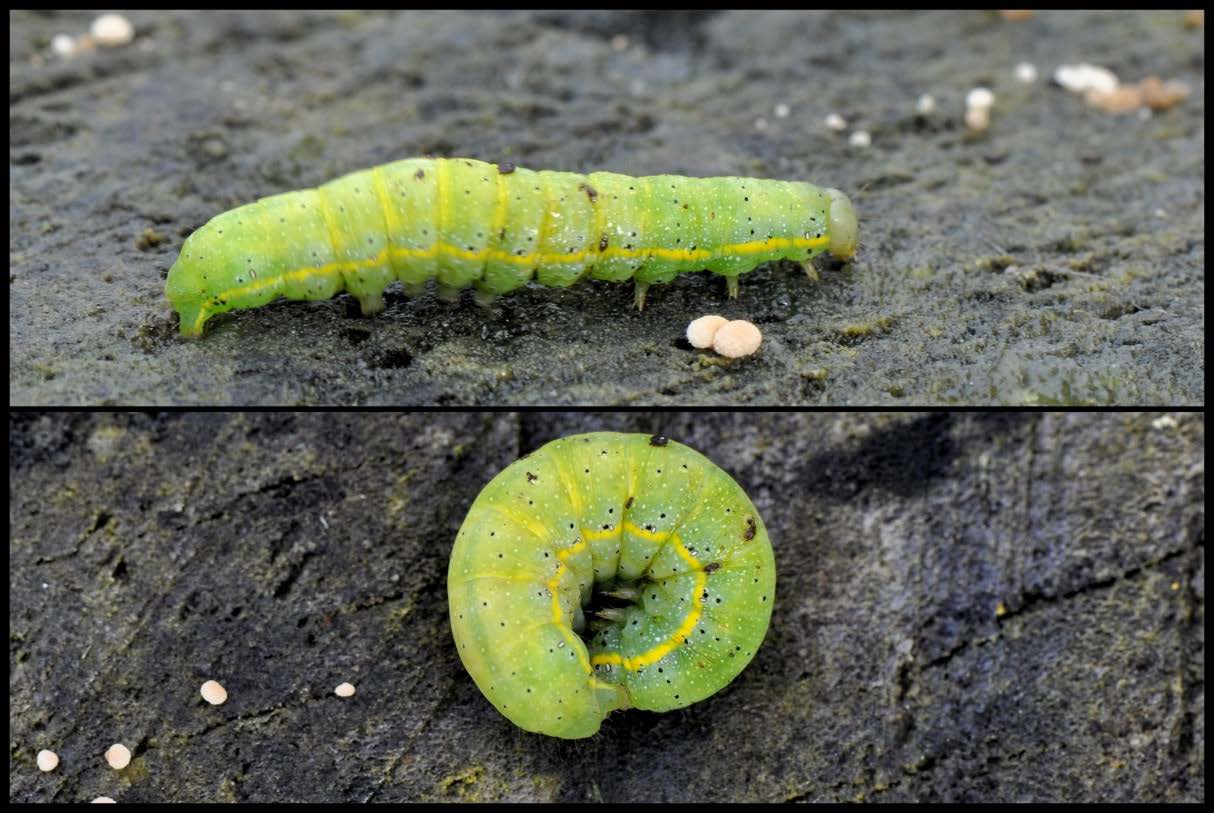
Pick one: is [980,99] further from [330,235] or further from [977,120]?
[330,235]

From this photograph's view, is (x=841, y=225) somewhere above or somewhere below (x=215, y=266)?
below

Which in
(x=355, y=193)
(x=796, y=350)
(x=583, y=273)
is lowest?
(x=796, y=350)

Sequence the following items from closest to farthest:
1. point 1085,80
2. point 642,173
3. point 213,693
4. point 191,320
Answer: point 191,320 < point 213,693 < point 642,173 < point 1085,80

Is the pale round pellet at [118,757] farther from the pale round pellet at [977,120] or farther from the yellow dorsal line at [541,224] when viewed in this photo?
the pale round pellet at [977,120]

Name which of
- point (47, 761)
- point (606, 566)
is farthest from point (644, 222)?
point (47, 761)

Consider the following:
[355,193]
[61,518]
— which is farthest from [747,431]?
[61,518]

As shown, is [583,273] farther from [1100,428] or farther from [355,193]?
[1100,428]

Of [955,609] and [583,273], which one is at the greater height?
[583,273]
